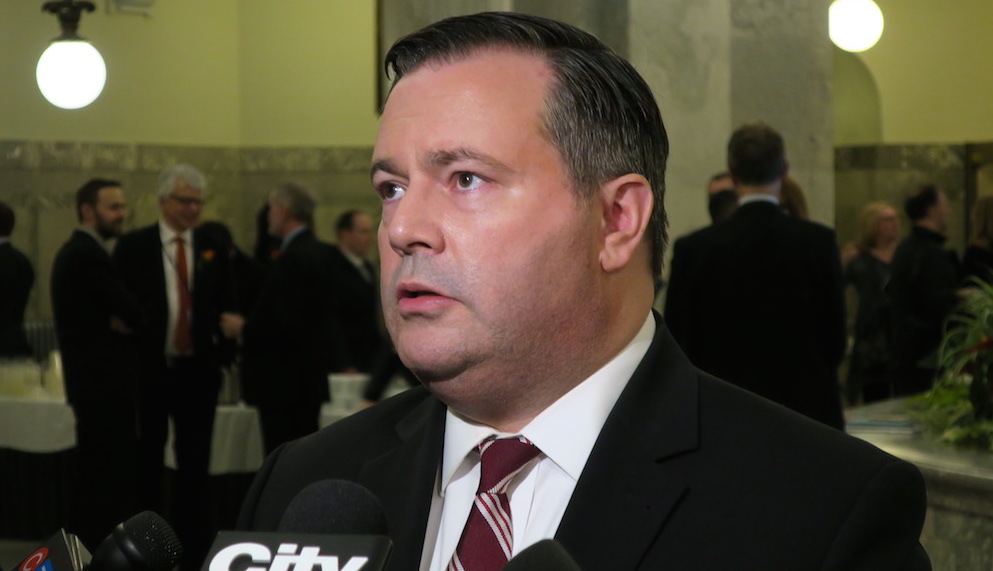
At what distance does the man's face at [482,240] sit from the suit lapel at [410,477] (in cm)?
11

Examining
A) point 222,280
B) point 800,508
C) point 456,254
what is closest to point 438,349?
point 456,254

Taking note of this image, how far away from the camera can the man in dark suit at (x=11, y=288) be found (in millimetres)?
6672

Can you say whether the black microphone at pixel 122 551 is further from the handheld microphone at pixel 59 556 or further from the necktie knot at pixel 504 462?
the necktie knot at pixel 504 462

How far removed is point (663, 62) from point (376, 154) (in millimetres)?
2968

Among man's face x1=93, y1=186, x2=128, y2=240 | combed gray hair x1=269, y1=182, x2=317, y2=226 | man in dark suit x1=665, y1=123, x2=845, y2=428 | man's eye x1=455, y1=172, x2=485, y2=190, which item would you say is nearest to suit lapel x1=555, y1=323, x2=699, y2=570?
man's eye x1=455, y1=172, x2=485, y2=190

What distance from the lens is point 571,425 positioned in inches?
53.9

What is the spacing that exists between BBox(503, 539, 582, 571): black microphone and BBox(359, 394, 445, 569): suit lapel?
0.50m

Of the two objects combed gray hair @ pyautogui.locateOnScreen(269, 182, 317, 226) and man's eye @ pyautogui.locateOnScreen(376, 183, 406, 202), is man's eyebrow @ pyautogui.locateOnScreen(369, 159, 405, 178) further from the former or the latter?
combed gray hair @ pyautogui.locateOnScreen(269, 182, 317, 226)

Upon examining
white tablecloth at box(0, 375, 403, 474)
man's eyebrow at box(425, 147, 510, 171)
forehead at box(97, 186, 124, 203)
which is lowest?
white tablecloth at box(0, 375, 403, 474)

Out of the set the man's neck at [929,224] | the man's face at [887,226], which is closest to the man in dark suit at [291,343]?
the man's neck at [929,224]

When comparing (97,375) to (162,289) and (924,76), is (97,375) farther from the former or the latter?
(924,76)

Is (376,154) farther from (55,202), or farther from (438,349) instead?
(55,202)

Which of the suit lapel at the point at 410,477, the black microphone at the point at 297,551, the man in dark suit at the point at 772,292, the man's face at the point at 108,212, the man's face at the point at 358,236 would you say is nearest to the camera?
the black microphone at the point at 297,551

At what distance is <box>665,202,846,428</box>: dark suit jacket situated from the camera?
13.9 feet
